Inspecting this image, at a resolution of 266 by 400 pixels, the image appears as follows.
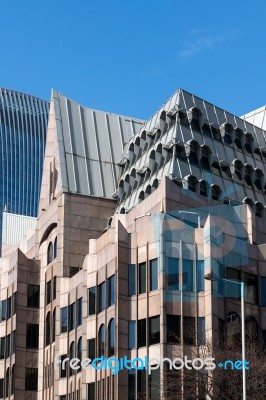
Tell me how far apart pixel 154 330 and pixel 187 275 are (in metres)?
4.29

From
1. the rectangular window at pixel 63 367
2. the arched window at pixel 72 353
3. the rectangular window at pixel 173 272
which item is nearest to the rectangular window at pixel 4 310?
the rectangular window at pixel 63 367

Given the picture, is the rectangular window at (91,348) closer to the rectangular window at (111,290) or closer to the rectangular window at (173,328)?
the rectangular window at (111,290)

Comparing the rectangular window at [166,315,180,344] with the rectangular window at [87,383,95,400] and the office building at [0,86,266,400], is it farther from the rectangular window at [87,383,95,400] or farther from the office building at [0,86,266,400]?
the rectangular window at [87,383,95,400]

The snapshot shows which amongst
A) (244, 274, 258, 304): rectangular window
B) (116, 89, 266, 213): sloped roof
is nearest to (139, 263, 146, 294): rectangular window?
(244, 274, 258, 304): rectangular window

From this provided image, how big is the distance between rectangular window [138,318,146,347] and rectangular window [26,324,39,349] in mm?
18890

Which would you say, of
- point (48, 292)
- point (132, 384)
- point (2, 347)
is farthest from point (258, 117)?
point (132, 384)

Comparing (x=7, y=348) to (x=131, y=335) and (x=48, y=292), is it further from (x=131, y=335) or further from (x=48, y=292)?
(x=131, y=335)

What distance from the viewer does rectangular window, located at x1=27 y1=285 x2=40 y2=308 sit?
81625 mm

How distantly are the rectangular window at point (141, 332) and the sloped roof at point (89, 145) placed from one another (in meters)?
16.9

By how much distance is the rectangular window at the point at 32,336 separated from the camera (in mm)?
80625

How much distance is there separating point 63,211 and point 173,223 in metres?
14.3

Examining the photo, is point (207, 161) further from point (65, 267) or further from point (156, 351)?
point (156, 351)

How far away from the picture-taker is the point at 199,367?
58250mm
